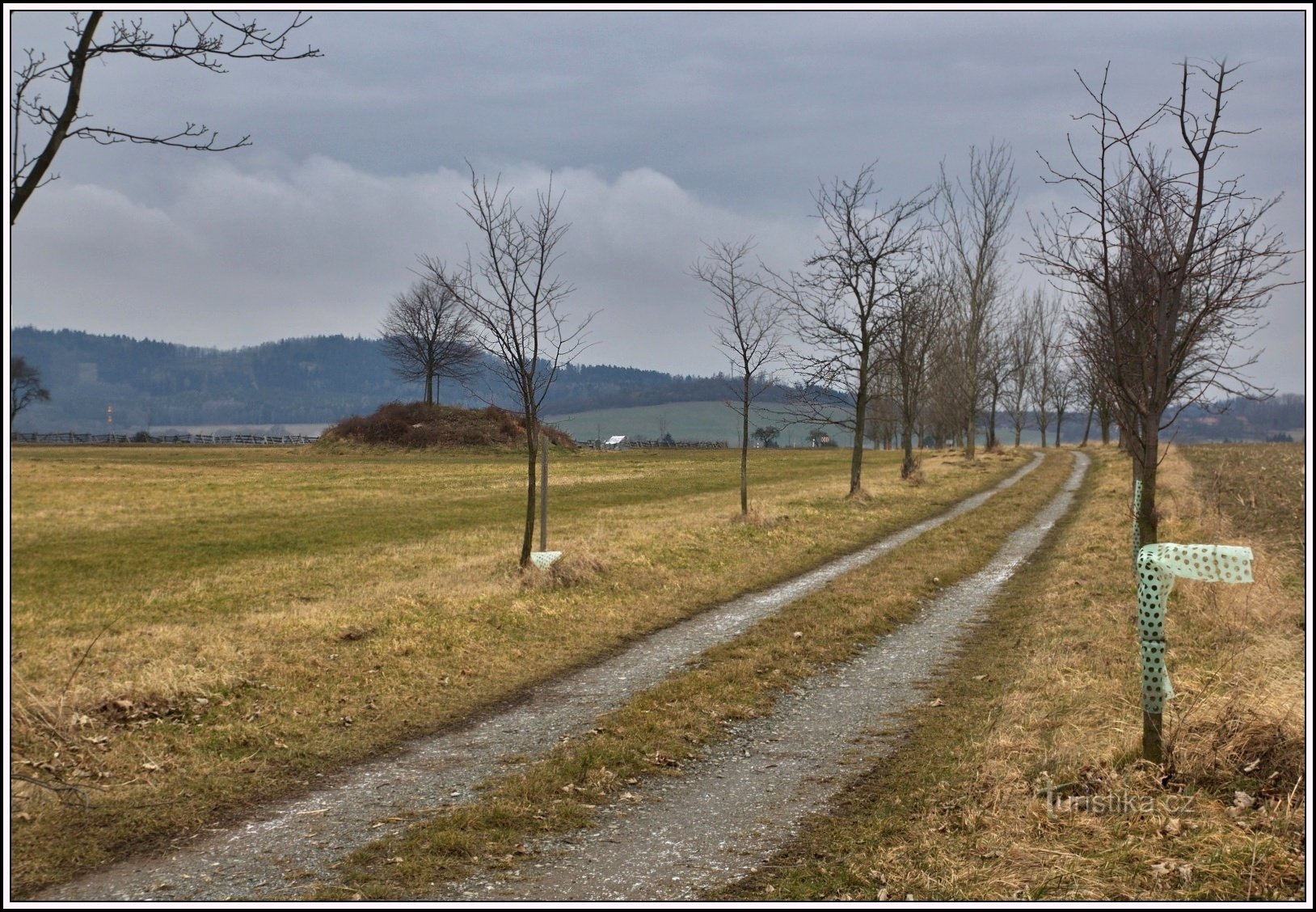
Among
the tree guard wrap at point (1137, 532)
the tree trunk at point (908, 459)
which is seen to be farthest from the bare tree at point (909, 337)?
the tree guard wrap at point (1137, 532)

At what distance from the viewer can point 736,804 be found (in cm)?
687

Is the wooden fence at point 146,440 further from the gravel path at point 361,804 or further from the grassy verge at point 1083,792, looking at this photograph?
the grassy verge at point 1083,792

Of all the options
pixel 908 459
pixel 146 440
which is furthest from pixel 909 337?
pixel 146 440

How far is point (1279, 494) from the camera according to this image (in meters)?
29.4

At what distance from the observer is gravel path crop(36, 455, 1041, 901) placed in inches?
223

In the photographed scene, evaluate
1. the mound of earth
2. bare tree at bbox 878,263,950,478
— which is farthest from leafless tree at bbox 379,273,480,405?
bare tree at bbox 878,263,950,478

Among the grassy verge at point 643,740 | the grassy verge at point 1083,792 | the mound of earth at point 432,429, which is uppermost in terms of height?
the mound of earth at point 432,429

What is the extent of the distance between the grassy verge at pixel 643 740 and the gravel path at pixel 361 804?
26 centimetres

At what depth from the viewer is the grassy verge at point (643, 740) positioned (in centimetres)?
590

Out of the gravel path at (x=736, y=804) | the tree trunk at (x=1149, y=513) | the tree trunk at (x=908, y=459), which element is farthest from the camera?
the tree trunk at (x=908, y=459)

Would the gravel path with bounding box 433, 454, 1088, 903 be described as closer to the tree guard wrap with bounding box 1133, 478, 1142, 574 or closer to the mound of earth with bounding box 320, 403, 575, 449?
the tree guard wrap with bounding box 1133, 478, 1142, 574

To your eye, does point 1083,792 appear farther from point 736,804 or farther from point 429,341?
point 429,341

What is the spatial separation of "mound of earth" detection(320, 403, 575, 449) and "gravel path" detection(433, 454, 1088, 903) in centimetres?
6525

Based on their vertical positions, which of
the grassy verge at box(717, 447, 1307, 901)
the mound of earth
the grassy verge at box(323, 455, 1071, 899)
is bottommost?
the grassy verge at box(323, 455, 1071, 899)
